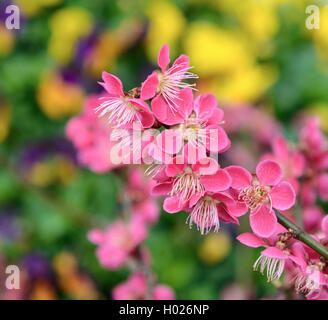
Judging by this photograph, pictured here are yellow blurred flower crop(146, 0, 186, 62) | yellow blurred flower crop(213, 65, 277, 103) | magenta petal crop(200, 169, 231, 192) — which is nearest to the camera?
magenta petal crop(200, 169, 231, 192)

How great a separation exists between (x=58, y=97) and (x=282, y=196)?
1316 millimetres

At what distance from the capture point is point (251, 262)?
1.30m

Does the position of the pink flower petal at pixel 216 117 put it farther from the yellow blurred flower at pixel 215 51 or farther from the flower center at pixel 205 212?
the yellow blurred flower at pixel 215 51

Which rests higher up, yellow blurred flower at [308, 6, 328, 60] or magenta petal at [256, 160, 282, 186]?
yellow blurred flower at [308, 6, 328, 60]

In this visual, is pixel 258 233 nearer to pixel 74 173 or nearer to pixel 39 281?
pixel 39 281

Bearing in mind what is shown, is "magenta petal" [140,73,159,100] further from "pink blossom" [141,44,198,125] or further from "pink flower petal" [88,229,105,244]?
"pink flower petal" [88,229,105,244]

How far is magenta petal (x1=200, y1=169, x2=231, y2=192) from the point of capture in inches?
17.3

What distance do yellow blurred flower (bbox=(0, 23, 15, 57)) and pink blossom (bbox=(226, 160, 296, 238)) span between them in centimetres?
158

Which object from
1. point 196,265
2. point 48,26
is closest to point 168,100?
point 196,265

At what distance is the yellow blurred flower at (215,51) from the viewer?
186 cm

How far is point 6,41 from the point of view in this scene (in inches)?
72.1

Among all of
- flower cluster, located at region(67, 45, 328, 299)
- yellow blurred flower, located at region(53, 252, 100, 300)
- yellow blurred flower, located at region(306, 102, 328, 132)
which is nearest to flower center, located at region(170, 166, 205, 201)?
flower cluster, located at region(67, 45, 328, 299)

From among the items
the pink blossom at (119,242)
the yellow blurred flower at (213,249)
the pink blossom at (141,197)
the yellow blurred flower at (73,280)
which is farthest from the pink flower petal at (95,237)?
the yellow blurred flower at (213,249)

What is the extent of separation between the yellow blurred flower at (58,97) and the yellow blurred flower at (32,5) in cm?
34
